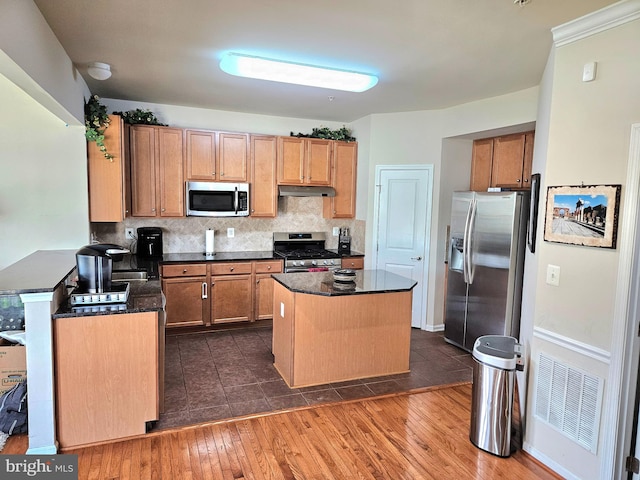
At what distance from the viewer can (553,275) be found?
2.46 metres

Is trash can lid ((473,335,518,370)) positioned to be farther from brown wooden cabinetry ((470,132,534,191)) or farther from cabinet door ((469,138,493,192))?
cabinet door ((469,138,493,192))

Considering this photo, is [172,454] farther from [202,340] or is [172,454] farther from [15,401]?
[202,340]

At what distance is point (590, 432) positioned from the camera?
2236 millimetres

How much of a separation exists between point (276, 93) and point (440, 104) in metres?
1.81

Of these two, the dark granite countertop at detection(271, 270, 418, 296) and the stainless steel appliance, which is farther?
the stainless steel appliance

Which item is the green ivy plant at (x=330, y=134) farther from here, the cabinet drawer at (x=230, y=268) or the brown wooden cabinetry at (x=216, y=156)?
the cabinet drawer at (x=230, y=268)

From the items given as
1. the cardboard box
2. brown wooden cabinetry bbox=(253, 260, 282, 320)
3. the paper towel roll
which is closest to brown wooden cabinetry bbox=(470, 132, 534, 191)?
brown wooden cabinetry bbox=(253, 260, 282, 320)

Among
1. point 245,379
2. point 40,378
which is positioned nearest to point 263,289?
point 245,379

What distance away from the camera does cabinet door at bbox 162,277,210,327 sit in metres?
4.55

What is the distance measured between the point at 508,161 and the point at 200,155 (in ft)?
11.4

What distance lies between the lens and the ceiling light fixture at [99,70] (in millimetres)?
3345

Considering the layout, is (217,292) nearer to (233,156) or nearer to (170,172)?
(170,172)

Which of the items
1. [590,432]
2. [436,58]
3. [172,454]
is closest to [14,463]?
[172,454]

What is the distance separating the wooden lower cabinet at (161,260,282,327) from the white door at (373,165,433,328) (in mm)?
1399
